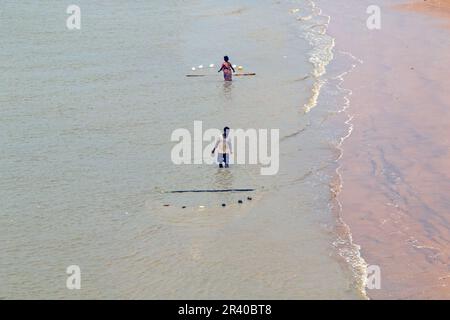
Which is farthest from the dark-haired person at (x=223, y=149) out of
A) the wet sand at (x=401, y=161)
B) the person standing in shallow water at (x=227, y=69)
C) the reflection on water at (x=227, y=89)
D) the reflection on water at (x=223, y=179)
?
the person standing in shallow water at (x=227, y=69)

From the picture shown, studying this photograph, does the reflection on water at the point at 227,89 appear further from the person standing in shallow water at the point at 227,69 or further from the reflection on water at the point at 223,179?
the reflection on water at the point at 223,179

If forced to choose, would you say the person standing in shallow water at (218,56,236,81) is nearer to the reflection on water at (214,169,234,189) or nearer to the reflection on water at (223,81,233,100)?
the reflection on water at (223,81,233,100)

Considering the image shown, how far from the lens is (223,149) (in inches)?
661

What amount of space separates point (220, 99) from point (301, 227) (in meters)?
8.77

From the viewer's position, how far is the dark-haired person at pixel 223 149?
1670 cm

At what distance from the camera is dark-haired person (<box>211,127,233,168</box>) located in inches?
658

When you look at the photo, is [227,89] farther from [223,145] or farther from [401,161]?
[401,161]

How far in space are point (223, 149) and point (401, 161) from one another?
3894mm

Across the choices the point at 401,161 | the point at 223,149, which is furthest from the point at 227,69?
the point at 401,161

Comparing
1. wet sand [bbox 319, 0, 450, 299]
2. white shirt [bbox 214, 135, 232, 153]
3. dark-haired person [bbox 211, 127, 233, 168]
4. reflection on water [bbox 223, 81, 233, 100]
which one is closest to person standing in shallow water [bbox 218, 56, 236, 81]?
reflection on water [bbox 223, 81, 233, 100]

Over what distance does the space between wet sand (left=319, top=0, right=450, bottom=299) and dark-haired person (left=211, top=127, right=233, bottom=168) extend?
2479 millimetres
